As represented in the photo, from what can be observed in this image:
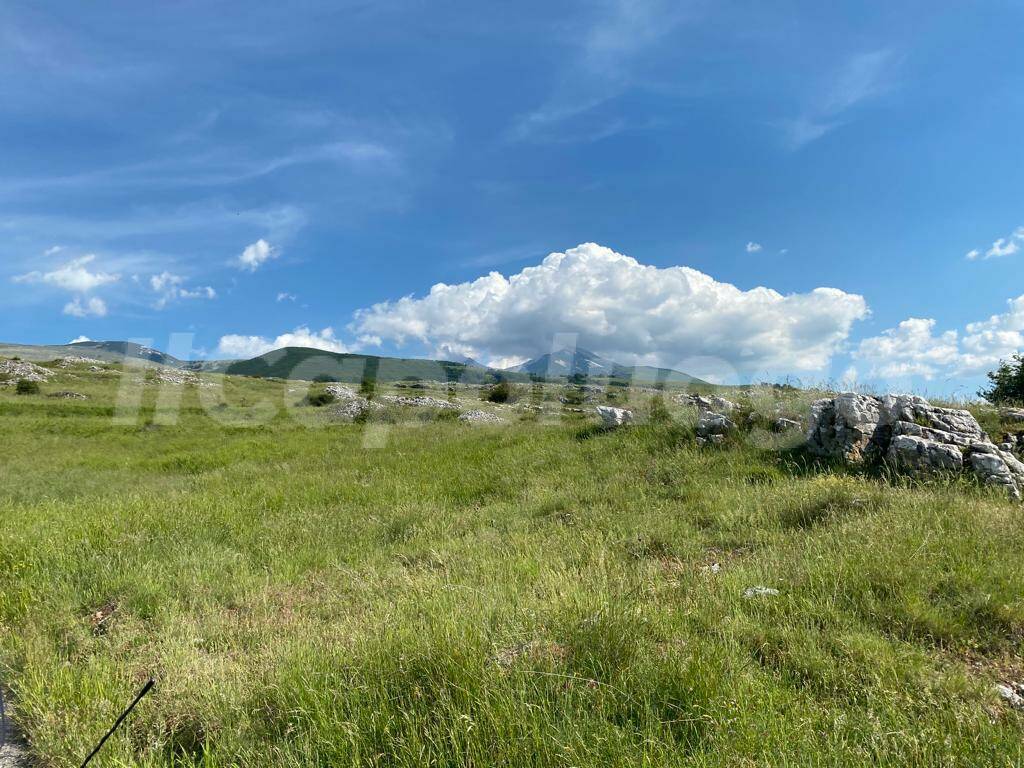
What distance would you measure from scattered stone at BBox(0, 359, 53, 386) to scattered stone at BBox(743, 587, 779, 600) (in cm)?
5976

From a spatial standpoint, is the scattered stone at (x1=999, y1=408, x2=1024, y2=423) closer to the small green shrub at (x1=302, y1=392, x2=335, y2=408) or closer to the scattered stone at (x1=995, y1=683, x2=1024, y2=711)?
the scattered stone at (x1=995, y1=683, x2=1024, y2=711)

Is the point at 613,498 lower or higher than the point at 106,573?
higher

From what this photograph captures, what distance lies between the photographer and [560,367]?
24797 mm

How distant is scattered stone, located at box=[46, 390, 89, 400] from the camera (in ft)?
124

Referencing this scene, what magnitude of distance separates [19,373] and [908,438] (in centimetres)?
6868

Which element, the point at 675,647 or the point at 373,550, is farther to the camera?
the point at 373,550

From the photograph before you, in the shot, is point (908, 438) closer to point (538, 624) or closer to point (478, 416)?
point (538, 624)

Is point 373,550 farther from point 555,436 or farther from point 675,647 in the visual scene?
point 555,436

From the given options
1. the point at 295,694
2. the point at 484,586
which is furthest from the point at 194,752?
the point at 484,586

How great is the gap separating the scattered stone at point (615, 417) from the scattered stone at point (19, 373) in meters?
53.8

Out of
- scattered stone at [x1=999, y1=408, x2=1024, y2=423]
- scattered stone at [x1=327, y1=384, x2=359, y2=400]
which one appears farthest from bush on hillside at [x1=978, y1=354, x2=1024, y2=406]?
scattered stone at [x1=327, y1=384, x2=359, y2=400]

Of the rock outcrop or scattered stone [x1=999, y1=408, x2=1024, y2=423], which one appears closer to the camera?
the rock outcrop

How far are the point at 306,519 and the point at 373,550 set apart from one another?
2.51m

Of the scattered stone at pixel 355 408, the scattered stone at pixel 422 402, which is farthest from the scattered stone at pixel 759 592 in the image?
the scattered stone at pixel 355 408
